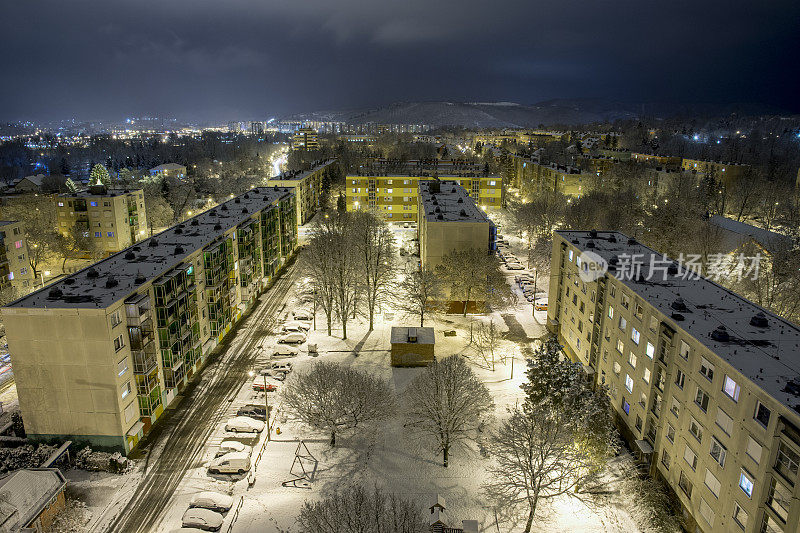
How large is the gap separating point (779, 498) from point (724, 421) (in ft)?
10.8

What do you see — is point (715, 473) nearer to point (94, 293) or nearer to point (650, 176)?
point (94, 293)

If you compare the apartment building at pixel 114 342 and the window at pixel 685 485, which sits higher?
the apartment building at pixel 114 342

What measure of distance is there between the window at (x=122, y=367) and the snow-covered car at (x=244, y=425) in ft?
23.0

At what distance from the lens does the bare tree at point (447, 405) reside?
2639cm

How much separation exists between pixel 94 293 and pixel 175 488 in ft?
38.7

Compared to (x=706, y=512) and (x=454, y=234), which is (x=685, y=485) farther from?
(x=454, y=234)

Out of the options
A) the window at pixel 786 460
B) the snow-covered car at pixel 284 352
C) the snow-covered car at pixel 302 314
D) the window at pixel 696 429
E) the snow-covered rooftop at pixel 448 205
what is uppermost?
the snow-covered rooftop at pixel 448 205

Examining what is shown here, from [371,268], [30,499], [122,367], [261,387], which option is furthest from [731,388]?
[371,268]

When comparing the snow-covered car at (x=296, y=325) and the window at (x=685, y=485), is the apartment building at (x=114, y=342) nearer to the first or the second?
the snow-covered car at (x=296, y=325)

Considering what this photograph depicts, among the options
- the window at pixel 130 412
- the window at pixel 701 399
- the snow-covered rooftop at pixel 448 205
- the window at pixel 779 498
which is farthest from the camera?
the snow-covered rooftop at pixel 448 205

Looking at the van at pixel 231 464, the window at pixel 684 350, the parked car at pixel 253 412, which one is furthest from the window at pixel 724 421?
the parked car at pixel 253 412

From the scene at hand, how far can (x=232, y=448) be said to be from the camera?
89.4 ft

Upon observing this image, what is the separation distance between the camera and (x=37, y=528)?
2084 cm

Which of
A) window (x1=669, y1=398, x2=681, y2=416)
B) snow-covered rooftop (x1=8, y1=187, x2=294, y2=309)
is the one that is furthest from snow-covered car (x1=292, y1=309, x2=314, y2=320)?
window (x1=669, y1=398, x2=681, y2=416)
